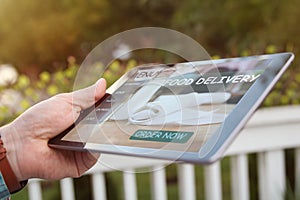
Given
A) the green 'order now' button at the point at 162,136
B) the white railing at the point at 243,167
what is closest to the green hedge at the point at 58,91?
the white railing at the point at 243,167

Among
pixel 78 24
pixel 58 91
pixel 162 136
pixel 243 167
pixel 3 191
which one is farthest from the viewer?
pixel 78 24

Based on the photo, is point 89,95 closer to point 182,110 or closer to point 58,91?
point 182,110

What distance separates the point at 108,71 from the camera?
1.93 metres

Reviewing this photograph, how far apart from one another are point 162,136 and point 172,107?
0.06 metres

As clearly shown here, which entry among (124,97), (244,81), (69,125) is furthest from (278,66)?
(69,125)

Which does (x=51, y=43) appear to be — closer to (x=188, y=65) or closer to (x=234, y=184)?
(x=234, y=184)

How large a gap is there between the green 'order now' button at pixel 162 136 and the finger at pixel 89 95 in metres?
0.22

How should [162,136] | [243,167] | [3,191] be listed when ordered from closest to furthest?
[162,136]
[3,191]
[243,167]

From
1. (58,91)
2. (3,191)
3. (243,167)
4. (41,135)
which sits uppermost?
(58,91)

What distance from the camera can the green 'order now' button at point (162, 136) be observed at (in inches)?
26.9

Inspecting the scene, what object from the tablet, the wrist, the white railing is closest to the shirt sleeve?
the wrist

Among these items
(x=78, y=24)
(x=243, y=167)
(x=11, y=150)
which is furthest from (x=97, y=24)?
(x=11, y=150)

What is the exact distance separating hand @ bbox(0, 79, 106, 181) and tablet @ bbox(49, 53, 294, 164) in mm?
83

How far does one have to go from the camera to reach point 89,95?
0.96 m
